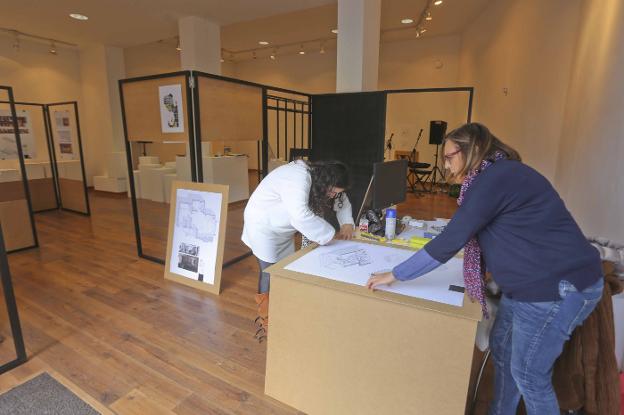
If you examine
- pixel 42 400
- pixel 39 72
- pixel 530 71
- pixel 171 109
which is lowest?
pixel 42 400

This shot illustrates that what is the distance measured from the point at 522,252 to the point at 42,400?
2387mm

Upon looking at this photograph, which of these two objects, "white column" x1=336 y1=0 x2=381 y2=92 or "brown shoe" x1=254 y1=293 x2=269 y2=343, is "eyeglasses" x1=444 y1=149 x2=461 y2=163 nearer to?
"brown shoe" x1=254 y1=293 x2=269 y2=343

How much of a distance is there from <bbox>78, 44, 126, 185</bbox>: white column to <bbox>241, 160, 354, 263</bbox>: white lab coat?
278 inches

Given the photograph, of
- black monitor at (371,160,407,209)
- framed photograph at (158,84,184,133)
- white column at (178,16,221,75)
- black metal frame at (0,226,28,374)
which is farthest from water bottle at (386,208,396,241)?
white column at (178,16,221,75)

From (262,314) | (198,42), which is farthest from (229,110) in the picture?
(198,42)

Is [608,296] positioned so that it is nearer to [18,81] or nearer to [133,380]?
[133,380]

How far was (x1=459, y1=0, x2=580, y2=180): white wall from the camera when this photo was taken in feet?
12.1

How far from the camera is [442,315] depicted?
4.07 ft

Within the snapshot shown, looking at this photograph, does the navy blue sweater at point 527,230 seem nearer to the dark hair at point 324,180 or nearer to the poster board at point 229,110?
the dark hair at point 324,180

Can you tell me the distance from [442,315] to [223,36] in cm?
860

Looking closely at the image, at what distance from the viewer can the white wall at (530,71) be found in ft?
12.1

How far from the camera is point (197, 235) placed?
316cm

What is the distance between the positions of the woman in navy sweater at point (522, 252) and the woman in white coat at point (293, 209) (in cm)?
61

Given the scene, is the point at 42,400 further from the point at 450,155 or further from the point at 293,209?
the point at 450,155
